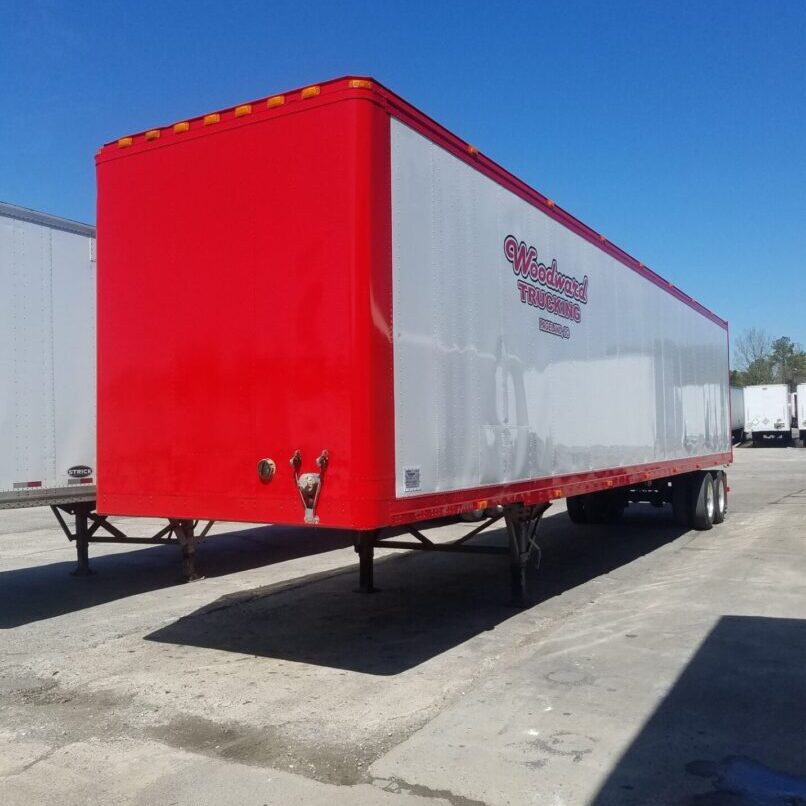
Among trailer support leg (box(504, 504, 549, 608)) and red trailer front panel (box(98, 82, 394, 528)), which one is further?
trailer support leg (box(504, 504, 549, 608))

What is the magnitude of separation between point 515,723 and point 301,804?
157 cm

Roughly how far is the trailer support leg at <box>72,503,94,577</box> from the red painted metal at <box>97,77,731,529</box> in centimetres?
333

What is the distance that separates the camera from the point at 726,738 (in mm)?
4961

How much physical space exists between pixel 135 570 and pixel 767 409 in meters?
43.1

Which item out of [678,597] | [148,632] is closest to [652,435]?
[678,597]

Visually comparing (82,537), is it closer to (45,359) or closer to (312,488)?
(45,359)

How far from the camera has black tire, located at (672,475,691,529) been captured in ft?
49.4

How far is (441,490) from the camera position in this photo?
249 inches

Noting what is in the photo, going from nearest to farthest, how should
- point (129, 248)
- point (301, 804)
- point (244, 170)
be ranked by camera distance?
1. point (301, 804)
2. point (244, 170)
3. point (129, 248)

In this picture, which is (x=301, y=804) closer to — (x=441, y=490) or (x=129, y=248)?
(x=441, y=490)

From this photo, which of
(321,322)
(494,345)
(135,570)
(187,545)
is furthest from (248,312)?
(135,570)

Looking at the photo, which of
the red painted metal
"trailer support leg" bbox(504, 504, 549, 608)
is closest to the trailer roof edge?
the red painted metal

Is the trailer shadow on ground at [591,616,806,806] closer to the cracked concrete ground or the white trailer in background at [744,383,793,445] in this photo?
the cracked concrete ground

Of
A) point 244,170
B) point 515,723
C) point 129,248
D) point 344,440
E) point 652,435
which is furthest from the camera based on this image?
point 652,435
